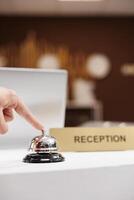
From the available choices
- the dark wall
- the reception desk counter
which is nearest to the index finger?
the reception desk counter

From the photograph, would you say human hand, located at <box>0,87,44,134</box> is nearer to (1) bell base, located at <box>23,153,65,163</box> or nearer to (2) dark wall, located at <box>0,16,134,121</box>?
(1) bell base, located at <box>23,153,65,163</box>

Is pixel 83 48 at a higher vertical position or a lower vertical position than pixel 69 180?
higher

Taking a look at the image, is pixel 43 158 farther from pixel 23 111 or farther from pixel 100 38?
pixel 100 38

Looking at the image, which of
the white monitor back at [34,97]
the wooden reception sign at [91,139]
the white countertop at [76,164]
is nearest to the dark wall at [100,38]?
the white monitor back at [34,97]

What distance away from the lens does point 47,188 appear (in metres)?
0.53

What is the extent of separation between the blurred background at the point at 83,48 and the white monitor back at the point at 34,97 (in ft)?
18.9

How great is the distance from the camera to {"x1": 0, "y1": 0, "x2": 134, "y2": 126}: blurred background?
6836 mm

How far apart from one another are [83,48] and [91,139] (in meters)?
6.29

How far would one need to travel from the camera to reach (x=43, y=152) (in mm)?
615

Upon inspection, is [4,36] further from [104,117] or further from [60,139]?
[60,139]

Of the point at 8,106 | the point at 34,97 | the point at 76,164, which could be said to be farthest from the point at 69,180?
the point at 34,97

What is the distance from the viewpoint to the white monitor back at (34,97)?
89 centimetres

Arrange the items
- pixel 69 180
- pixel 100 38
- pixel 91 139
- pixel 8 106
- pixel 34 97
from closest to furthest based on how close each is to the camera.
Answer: pixel 69 180, pixel 8 106, pixel 91 139, pixel 34 97, pixel 100 38

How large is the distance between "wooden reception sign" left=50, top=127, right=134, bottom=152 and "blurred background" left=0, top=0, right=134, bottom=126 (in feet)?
19.5
